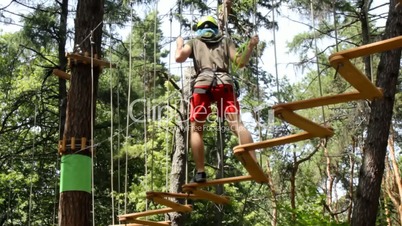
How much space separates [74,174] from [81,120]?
1.87 feet

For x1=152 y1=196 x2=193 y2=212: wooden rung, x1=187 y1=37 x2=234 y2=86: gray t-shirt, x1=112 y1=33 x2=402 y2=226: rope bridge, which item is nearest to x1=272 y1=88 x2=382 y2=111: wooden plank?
x1=112 y1=33 x2=402 y2=226: rope bridge

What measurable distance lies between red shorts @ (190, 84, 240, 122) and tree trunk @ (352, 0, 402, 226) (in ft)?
8.45

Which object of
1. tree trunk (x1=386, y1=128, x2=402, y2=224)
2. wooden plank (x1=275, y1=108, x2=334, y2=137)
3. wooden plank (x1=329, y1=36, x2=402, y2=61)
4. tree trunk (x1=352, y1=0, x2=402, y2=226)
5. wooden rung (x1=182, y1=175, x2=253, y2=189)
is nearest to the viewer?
wooden plank (x1=329, y1=36, x2=402, y2=61)

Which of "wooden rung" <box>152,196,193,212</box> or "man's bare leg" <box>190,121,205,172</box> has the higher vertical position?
"man's bare leg" <box>190,121,205,172</box>

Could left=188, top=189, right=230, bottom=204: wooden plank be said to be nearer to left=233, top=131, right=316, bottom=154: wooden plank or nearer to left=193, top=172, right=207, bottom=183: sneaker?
left=193, top=172, right=207, bottom=183: sneaker

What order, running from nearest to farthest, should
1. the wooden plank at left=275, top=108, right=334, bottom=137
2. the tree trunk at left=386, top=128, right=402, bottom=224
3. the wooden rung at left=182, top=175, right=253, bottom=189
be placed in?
the wooden plank at left=275, top=108, right=334, bottom=137
the wooden rung at left=182, top=175, right=253, bottom=189
the tree trunk at left=386, top=128, right=402, bottom=224

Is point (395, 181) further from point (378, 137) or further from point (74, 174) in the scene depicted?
point (74, 174)

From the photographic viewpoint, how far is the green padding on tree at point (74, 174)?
521 cm

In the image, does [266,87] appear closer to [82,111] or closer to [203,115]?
[82,111]

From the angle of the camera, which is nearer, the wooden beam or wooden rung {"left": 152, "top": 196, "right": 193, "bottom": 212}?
the wooden beam

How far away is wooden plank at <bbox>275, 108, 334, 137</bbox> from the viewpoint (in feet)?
Result: 10.1

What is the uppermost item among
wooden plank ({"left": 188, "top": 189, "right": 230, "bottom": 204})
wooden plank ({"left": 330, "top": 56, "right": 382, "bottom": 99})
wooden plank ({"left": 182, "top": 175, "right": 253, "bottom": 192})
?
wooden plank ({"left": 330, "top": 56, "right": 382, "bottom": 99})

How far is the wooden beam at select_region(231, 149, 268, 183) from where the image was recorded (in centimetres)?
343

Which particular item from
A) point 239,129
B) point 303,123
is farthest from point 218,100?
point 303,123
